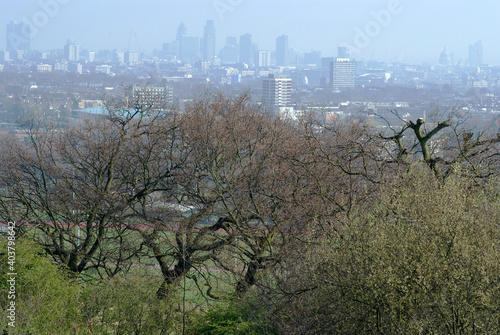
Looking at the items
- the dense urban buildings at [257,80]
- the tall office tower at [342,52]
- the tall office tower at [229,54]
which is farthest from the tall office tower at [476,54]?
the tall office tower at [229,54]

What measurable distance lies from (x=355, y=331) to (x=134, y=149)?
738 cm

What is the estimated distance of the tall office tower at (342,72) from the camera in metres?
120

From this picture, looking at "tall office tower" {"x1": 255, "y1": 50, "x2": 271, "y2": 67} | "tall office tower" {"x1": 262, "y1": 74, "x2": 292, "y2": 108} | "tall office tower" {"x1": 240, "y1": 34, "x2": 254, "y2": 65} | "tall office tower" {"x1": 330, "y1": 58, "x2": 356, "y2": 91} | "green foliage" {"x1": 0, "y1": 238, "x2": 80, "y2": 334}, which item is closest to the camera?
"green foliage" {"x1": 0, "y1": 238, "x2": 80, "y2": 334}

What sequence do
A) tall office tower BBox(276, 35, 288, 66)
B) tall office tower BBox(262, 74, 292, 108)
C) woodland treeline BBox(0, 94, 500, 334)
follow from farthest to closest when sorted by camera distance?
tall office tower BBox(276, 35, 288, 66) < tall office tower BBox(262, 74, 292, 108) < woodland treeline BBox(0, 94, 500, 334)

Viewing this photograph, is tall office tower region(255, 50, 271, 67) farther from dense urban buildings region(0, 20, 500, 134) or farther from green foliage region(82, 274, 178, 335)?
green foliage region(82, 274, 178, 335)

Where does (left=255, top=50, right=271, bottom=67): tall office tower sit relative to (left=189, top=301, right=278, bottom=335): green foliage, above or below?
above

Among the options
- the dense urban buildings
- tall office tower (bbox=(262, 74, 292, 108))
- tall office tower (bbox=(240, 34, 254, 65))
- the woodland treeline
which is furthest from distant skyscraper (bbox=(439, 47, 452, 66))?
the woodland treeline

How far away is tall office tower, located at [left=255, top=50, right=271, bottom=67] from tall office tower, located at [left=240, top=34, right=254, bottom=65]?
6083 mm

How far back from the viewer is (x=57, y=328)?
6.94m

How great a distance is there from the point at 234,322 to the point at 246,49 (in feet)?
623

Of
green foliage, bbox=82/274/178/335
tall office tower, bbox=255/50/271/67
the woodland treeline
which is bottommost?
green foliage, bbox=82/274/178/335

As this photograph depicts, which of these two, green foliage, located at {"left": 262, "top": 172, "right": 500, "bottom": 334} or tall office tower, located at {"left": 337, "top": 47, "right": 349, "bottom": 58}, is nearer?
green foliage, located at {"left": 262, "top": 172, "right": 500, "bottom": 334}

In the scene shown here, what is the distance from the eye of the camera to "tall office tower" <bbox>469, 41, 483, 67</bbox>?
167400 millimetres

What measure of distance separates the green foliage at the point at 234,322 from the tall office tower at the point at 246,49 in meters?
182
